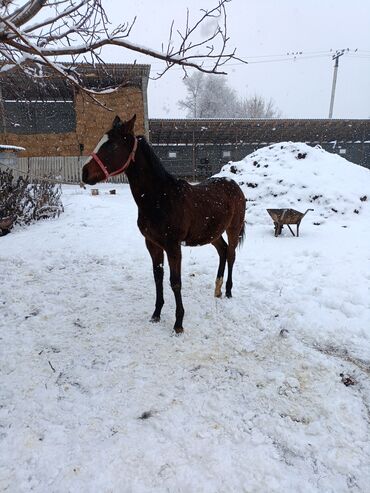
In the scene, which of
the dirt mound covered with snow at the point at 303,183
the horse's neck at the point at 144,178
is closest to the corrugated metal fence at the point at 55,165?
the dirt mound covered with snow at the point at 303,183

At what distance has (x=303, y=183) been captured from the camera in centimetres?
916

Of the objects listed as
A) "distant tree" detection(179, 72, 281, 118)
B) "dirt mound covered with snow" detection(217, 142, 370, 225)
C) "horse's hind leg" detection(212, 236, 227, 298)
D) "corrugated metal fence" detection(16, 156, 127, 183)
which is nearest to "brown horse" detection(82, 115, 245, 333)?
"horse's hind leg" detection(212, 236, 227, 298)

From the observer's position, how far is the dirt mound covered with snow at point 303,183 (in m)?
8.50

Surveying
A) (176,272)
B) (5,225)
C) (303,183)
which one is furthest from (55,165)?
(176,272)

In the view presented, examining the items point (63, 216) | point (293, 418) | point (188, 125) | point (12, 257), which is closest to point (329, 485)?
point (293, 418)

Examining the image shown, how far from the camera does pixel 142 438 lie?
1.85 m

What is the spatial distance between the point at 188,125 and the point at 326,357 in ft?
60.0

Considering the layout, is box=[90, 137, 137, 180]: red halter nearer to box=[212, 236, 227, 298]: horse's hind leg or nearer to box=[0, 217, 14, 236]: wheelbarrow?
box=[212, 236, 227, 298]: horse's hind leg

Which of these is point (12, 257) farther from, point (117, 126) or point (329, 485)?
point (329, 485)

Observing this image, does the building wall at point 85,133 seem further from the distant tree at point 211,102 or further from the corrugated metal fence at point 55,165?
the distant tree at point 211,102

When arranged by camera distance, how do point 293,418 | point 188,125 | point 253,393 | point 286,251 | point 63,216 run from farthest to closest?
point 188,125
point 63,216
point 286,251
point 253,393
point 293,418

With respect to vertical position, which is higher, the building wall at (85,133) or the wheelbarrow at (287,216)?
the building wall at (85,133)

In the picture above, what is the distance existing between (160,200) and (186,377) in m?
1.67

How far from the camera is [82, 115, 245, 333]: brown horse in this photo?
2.74 metres
